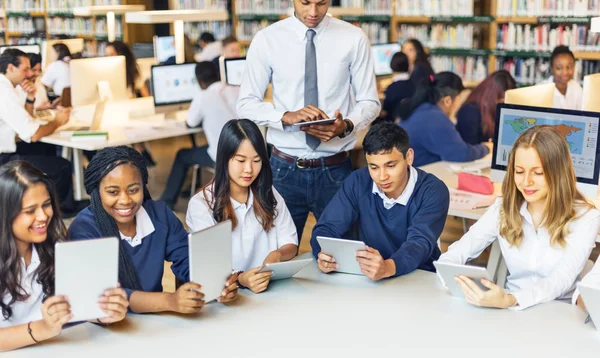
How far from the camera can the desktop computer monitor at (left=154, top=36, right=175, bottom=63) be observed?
7829 millimetres

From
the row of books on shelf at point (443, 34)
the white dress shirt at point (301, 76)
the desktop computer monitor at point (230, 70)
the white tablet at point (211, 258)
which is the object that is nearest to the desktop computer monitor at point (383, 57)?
the row of books on shelf at point (443, 34)

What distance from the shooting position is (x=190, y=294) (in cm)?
205

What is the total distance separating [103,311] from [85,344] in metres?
0.14

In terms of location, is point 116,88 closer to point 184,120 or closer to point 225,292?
point 184,120

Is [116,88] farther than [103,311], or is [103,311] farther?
[116,88]

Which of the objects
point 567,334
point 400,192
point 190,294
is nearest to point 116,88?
point 400,192

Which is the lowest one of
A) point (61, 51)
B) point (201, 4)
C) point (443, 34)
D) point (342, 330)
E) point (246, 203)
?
point (342, 330)

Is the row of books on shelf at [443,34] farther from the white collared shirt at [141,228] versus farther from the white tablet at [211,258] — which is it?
the white tablet at [211,258]

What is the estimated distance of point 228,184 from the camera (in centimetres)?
264

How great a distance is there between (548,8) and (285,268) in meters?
5.14

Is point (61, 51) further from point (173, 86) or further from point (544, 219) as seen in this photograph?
point (544, 219)

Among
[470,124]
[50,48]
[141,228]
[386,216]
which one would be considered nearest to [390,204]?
[386,216]

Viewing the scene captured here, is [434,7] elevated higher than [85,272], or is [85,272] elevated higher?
[434,7]

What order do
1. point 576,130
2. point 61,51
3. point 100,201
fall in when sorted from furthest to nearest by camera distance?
point 61,51, point 576,130, point 100,201
